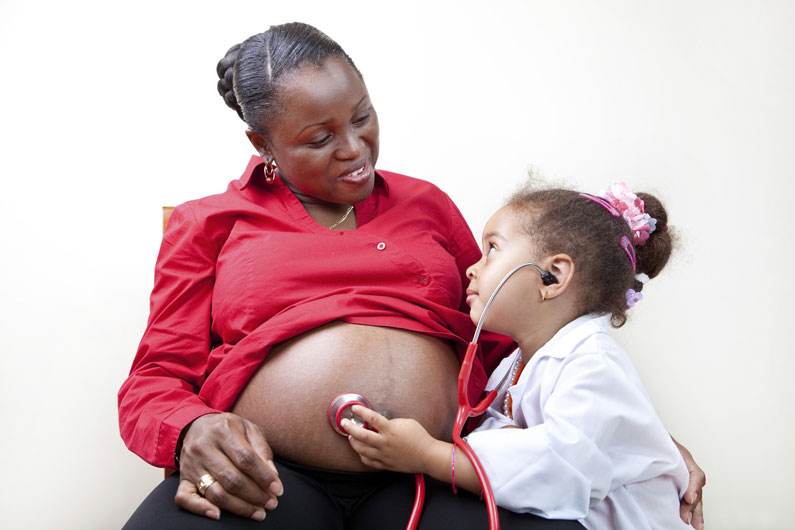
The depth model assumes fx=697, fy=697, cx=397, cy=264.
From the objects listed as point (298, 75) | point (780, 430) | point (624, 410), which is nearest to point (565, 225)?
point (624, 410)

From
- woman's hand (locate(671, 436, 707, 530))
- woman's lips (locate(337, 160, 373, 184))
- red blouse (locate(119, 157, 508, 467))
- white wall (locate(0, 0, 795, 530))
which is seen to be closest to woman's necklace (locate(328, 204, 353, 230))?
red blouse (locate(119, 157, 508, 467))

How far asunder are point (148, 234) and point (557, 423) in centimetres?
141

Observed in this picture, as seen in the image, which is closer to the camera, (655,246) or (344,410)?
(344,410)

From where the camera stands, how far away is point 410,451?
3.77 feet

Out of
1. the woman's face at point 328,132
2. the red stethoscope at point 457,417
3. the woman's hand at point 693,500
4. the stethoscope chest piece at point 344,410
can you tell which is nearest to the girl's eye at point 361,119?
the woman's face at point 328,132

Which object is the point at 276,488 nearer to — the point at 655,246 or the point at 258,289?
the point at 258,289

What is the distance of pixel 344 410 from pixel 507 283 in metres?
0.42

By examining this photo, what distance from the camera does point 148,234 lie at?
2.07 m

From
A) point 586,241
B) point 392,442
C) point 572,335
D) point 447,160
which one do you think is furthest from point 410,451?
point 447,160

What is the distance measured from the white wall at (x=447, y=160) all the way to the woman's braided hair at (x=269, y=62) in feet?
2.13

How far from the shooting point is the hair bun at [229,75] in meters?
1.55

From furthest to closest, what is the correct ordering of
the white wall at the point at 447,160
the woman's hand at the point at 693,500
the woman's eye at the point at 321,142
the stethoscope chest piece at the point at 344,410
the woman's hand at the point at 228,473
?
the white wall at the point at 447,160
the woman's eye at the point at 321,142
the woman's hand at the point at 693,500
the stethoscope chest piece at the point at 344,410
the woman's hand at the point at 228,473

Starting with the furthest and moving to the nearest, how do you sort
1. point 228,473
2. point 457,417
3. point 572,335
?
1. point 572,335
2. point 457,417
3. point 228,473

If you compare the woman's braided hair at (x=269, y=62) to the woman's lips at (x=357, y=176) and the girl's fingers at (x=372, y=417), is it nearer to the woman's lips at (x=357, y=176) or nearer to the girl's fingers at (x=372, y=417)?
the woman's lips at (x=357, y=176)
